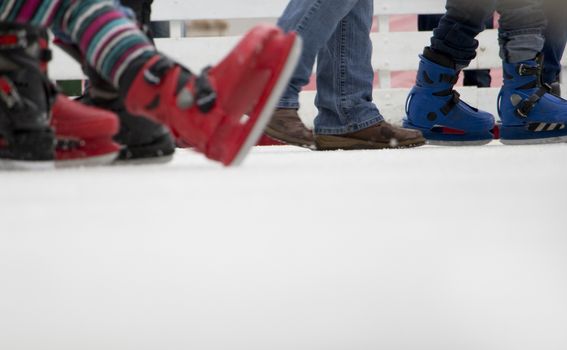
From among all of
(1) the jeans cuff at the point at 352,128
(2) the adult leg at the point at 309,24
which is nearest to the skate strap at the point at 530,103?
(1) the jeans cuff at the point at 352,128

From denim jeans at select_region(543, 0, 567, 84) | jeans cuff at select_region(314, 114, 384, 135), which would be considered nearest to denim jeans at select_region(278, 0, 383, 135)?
jeans cuff at select_region(314, 114, 384, 135)

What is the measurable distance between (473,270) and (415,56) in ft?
11.9

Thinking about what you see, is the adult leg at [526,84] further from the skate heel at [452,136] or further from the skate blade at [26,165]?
the skate blade at [26,165]

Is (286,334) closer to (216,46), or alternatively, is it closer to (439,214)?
(439,214)

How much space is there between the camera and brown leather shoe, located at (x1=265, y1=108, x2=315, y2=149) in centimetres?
194

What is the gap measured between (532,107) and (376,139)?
0.46 m

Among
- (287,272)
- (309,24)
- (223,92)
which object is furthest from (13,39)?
(309,24)

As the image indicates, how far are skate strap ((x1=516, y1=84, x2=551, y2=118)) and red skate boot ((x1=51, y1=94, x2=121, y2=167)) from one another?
1333 mm

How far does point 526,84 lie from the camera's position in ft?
6.81

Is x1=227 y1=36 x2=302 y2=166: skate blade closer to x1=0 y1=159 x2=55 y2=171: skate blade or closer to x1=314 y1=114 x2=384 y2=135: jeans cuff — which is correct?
x1=0 y1=159 x2=55 y2=171: skate blade

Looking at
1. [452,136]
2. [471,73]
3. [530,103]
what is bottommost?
[471,73]

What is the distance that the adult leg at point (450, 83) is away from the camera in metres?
2.01

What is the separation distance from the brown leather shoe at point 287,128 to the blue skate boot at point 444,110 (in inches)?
14.2

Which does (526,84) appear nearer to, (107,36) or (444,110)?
(444,110)
